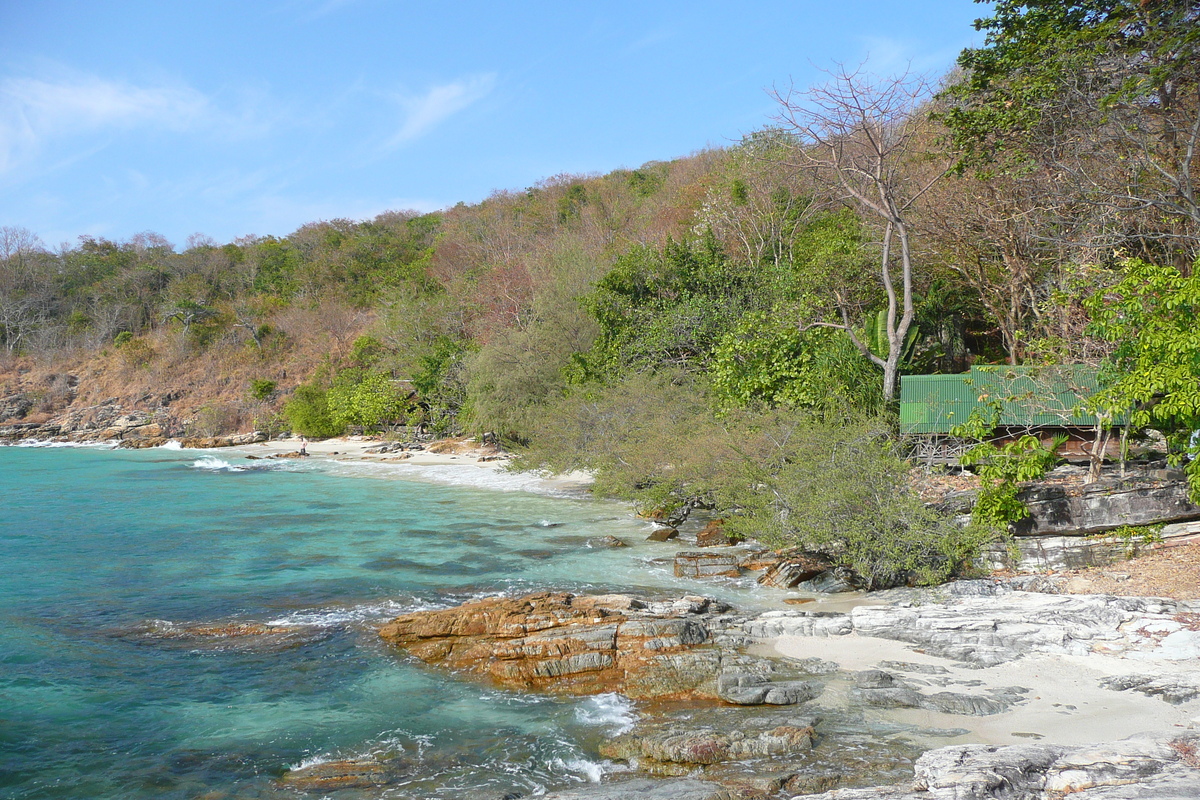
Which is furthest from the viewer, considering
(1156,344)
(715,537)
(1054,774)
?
(715,537)

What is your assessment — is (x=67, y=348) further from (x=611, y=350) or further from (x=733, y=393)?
(x=733, y=393)

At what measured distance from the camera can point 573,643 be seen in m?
8.51

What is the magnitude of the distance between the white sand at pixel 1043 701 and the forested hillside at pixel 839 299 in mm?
2589

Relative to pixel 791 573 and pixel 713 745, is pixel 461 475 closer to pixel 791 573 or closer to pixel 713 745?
pixel 791 573

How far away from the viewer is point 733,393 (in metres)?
18.4

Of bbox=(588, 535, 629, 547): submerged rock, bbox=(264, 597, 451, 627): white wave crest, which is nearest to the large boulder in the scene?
bbox=(588, 535, 629, 547): submerged rock

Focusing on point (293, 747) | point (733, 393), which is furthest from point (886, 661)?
point (733, 393)

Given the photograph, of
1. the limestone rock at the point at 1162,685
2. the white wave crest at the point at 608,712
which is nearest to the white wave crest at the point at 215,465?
the white wave crest at the point at 608,712

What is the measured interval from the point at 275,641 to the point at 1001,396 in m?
11.9

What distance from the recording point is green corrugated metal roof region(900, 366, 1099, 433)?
12062 millimetres

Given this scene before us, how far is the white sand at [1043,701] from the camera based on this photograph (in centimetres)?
602

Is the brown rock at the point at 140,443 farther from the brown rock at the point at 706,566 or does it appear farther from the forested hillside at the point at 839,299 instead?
the brown rock at the point at 706,566

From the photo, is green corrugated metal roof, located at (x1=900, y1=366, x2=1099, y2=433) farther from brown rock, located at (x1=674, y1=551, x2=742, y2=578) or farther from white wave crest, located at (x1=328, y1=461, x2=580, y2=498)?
white wave crest, located at (x1=328, y1=461, x2=580, y2=498)

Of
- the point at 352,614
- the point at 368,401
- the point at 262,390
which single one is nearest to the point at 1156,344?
the point at 352,614
